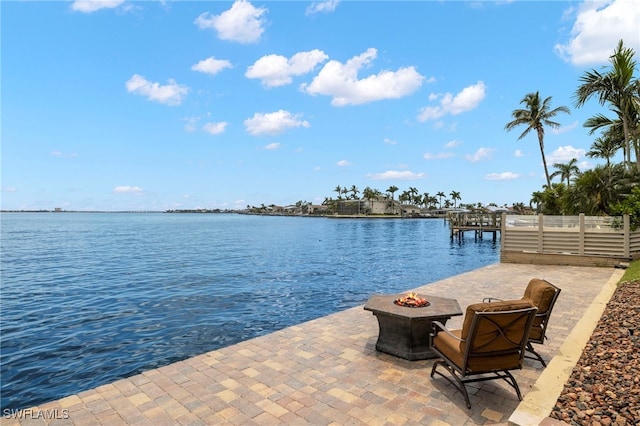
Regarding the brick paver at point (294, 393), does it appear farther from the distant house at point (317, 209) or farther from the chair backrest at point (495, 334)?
the distant house at point (317, 209)

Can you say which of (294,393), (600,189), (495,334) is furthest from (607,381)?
(600,189)

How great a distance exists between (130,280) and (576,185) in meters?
23.2

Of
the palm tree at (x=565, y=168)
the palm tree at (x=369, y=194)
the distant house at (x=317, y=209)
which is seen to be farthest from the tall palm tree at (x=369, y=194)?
the palm tree at (x=565, y=168)

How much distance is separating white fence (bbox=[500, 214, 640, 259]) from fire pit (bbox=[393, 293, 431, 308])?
38.1 ft

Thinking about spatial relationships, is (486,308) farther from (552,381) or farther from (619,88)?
(619,88)

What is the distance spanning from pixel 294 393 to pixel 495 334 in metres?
2.35

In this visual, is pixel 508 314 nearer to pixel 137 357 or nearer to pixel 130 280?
pixel 137 357

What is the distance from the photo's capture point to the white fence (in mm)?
13328

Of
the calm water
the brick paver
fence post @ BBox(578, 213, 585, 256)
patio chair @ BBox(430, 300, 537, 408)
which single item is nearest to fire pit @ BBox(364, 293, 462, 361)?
the brick paver

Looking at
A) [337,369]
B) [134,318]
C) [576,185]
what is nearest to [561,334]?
[337,369]

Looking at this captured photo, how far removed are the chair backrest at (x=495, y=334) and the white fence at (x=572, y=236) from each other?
499 inches

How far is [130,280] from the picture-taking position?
1702cm

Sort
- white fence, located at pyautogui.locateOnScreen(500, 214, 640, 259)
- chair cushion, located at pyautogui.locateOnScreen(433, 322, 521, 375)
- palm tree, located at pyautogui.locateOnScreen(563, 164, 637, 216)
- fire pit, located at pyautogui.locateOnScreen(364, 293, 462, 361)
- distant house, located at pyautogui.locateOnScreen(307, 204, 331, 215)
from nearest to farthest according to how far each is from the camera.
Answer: chair cushion, located at pyautogui.locateOnScreen(433, 322, 521, 375) → fire pit, located at pyautogui.locateOnScreen(364, 293, 462, 361) → white fence, located at pyautogui.locateOnScreen(500, 214, 640, 259) → palm tree, located at pyautogui.locateOnScreen(563, 164, 637, 216) → distant house, located at pyautogui.locateOnScreen(307, 204, 331, 215)

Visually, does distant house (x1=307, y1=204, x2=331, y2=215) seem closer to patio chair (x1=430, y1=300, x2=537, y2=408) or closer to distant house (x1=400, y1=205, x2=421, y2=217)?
distant house (x1=400, y1=205, x2=421, y2=217)
